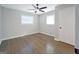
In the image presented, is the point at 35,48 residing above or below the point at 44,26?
below

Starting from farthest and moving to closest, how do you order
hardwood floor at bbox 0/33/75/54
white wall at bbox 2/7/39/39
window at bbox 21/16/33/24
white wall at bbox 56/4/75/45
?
window at bbox 21/16/33/24
white wall at bbox 2/7/39/39
white wall at bbox 56/4/75/45
hardwood floor at bbox 0/33/75/54

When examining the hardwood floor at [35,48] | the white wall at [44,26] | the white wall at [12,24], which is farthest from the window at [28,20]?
the hardwood floor at [35,48]

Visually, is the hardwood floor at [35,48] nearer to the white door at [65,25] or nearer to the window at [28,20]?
the white door at [65,25]

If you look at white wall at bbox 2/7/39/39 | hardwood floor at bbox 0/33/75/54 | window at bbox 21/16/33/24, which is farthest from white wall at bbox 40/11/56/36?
hardwood floor at bbox 0/33/75/54

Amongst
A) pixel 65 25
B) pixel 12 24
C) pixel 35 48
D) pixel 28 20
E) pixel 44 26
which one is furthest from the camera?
pixel 44 26

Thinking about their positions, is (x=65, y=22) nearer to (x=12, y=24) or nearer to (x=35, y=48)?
(x=35, y=48)

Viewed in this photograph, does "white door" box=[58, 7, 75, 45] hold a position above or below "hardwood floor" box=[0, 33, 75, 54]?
above

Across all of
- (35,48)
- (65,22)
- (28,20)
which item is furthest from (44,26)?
(35,48)

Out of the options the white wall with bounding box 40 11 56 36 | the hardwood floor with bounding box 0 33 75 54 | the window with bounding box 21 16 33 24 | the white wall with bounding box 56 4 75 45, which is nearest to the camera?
the hardwood floor with bounding box 0 33 75 54

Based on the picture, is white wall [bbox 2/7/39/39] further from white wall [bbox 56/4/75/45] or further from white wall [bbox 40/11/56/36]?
white wall [bbox 56/4/75/45]

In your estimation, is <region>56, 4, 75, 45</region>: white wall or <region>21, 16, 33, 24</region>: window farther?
<region>21, 16, 33, 24</region>: window
